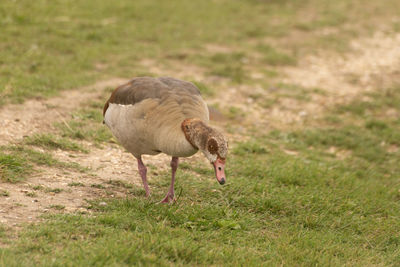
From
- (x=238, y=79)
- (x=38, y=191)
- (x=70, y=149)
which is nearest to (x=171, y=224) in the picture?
(x=38, y=191)

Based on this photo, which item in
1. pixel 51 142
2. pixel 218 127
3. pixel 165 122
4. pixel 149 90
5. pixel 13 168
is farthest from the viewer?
pixel 218 127

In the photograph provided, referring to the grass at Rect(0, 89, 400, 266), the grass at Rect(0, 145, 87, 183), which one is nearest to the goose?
the grass at Rect(0, 89, 400, 266)

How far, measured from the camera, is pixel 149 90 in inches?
202

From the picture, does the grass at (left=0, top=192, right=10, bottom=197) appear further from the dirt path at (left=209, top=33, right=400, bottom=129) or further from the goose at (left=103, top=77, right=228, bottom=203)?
the dirt path at (left=209, top=33, right=400, bottom=129)

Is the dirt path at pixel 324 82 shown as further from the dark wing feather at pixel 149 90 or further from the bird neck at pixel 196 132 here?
the bird neck at pixel 196 132

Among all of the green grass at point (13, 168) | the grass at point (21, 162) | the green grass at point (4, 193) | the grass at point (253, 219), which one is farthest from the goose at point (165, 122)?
the green grass at point (4, 193)

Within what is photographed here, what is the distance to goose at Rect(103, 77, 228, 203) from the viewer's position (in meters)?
4.50

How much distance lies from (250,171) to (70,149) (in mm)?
2143

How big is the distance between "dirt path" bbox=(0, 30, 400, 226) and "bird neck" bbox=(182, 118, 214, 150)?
118cm

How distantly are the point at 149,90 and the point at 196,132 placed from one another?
2.86ft

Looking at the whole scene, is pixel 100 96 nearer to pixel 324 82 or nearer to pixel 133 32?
pixel 133 32

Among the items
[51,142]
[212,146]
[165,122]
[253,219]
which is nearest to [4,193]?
[51,142]

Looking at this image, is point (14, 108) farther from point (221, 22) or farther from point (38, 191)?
point (221, 22)

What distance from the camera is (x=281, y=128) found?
8.36 m
